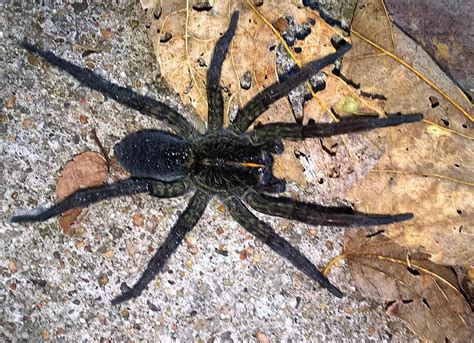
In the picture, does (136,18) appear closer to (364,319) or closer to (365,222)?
(365,222)

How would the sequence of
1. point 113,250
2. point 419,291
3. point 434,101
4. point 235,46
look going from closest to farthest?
point 434,101 < point 235,46 < point 419,291 < point 113,250

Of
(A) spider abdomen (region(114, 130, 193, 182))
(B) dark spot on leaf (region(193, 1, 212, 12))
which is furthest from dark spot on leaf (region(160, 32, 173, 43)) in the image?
(A) spider abdomen (region(114, 130, 193, 182))

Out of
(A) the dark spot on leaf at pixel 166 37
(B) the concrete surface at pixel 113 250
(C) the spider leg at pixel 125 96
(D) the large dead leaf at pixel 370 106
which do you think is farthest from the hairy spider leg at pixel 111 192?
(A) the dark spot on leaf at pixel 166 37

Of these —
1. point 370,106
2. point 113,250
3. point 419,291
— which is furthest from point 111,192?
point 419,291

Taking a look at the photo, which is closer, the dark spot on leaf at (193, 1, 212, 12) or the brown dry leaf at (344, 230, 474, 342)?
the dark spot on leaf at (193, 1, 212, 12)

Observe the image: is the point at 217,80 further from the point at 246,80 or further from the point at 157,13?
the point at 157,13

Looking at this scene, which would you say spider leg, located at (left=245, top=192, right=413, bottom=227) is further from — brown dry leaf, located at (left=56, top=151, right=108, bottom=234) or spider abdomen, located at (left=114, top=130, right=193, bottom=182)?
brown dry leaf, located at (left=56, top=151, right=108, bottom=234)
